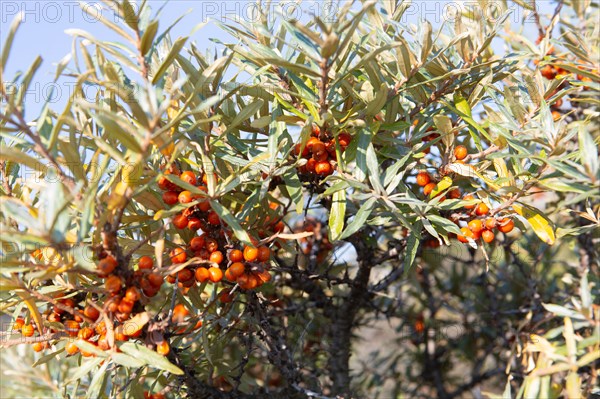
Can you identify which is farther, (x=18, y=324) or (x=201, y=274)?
(x=18, y=324)

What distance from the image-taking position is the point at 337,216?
1241mm

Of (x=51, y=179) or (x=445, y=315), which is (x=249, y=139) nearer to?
(x=51, y=179)

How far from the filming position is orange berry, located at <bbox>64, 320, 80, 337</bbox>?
120 cm

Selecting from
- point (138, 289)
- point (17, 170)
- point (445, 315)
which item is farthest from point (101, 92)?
point (445, 315)

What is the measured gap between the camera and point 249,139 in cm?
136

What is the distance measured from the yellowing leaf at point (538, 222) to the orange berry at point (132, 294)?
0.84 metres

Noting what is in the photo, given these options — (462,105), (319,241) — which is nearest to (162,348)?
(462,105)

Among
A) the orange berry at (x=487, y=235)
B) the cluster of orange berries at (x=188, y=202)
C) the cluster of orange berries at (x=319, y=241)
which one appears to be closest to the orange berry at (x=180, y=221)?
the cluster of orange berries at (x=188, y=202)

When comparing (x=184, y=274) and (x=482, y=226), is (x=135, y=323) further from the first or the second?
(x=482, y=226)

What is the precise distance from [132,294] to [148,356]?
12cm

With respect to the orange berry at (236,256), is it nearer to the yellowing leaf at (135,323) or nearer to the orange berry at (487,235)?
the yellowing leaf at (135,323)

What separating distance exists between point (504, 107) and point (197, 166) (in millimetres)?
717

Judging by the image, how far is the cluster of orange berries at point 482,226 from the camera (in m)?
1.27

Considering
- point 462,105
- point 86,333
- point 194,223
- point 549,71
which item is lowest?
point 86,333
